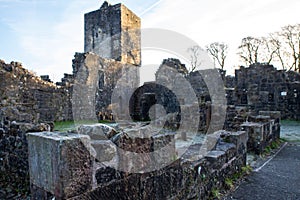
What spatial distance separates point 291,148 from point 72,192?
6045mm

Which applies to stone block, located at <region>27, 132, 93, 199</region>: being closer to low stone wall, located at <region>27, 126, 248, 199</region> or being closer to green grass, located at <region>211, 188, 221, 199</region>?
low stone wall, located at <region>27, 126, 248, 199</region>

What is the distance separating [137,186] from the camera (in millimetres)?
2113

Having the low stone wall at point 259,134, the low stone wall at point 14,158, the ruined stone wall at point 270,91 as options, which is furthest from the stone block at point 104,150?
the ruined stone wall at point 270,91

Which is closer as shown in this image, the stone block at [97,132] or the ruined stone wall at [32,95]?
the stone block at [97,132]

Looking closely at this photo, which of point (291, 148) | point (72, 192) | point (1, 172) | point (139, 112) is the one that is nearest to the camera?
point (72, 192)

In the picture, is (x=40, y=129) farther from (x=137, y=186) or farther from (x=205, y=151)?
(x=205, y=151)

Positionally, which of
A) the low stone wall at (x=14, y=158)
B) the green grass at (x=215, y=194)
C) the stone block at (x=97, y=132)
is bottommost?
the green grass at (x=215, y=194)

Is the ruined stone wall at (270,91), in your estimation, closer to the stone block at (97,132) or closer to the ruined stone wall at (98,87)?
the ruined stone wall at (98,87)

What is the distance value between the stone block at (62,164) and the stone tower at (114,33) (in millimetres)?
19122

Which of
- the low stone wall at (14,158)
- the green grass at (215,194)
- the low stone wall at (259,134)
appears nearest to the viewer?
the green grass at (215,194)

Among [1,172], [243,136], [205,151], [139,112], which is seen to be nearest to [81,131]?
[205,151]

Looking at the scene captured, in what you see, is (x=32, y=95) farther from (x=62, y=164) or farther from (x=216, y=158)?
(x=62, y=164)

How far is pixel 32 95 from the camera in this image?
32.0 ft

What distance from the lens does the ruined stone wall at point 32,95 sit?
864 cm
